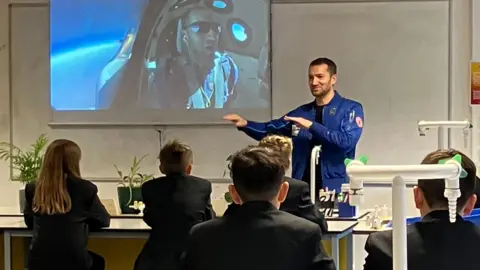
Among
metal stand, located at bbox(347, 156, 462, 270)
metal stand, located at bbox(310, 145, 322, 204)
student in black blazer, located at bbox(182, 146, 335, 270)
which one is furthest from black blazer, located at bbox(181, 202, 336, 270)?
metal stand, located at bbox(310, 145, 322, 204)

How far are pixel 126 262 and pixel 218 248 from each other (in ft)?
6.67

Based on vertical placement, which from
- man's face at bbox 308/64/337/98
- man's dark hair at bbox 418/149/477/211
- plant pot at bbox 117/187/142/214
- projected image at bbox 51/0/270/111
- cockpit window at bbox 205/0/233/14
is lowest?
plant pot at bbox 117/187/142/214

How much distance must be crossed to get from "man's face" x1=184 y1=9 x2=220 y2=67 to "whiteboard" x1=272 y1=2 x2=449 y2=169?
0.49m

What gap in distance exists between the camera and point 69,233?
3.27m

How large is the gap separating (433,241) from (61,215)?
2048mm

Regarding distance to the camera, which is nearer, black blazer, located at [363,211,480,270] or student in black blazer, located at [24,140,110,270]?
black blazer, located at [363,211,480,270]

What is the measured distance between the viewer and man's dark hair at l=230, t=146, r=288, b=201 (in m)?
1.94

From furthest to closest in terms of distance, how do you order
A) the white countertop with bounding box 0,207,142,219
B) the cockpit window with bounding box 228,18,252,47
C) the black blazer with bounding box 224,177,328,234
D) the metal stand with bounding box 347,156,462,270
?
the cockpit window with bounding box 228,18,252,47 → the white countertop with bounding box 0,207,142,219 → the black blazer with bounding box 224,177,328,234 → the metal stand with bounding box 347,156,462,270

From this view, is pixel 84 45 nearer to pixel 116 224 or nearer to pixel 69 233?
pixel 116 224

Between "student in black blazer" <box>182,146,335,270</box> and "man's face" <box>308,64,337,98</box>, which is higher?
"man's face" <box>308,64,337,98</box>

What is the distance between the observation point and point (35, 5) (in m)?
5.54

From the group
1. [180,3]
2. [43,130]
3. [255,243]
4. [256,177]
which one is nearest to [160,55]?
[180,3]

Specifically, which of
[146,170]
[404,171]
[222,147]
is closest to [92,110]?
[146,170]

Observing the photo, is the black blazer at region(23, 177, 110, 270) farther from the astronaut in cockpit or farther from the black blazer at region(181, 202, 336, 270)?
the astronaut in cockpit
